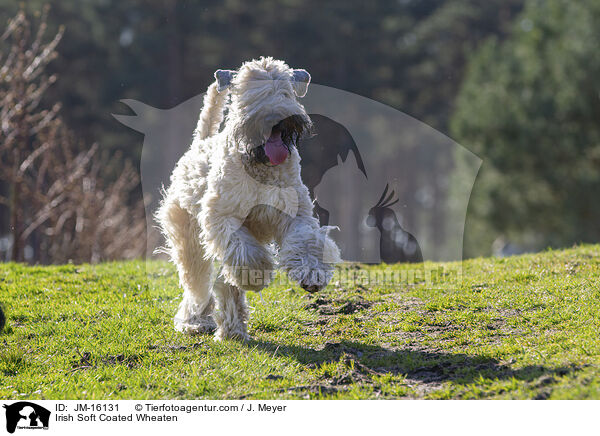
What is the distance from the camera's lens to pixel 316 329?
6.32 metres

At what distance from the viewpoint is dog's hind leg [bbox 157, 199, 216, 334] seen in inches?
262

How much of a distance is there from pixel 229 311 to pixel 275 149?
61.9 inches

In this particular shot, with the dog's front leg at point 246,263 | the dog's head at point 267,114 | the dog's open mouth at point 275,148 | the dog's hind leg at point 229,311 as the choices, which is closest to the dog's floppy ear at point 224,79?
the dog's head at point 267,114

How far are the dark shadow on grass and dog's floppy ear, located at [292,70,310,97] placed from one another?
2.23 meters

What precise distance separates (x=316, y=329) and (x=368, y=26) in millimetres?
23989

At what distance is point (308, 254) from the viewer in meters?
5.26

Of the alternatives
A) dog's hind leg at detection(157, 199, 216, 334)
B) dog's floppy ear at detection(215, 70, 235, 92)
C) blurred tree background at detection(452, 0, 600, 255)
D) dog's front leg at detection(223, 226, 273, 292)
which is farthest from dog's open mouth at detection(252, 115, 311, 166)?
blurred tree background at detection(452, 0, 600, 255)

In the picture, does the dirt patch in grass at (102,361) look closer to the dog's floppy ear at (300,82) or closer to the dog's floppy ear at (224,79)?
the dog's floppy ear at (224,79)
